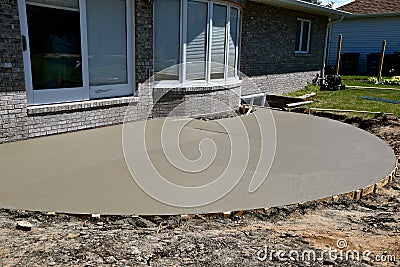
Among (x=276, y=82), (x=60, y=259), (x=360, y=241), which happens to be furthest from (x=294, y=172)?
(x=276, y=82)

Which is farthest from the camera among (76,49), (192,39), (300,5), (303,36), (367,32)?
(367,32)

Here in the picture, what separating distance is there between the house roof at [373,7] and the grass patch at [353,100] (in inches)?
464

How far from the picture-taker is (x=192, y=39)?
762 cm

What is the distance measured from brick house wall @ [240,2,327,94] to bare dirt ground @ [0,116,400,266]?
7.72 m

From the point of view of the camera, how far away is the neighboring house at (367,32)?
22.4 metres

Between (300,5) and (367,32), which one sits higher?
(367,32)

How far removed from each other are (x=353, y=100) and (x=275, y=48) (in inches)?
121

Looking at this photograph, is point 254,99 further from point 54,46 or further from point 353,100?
point 54,46

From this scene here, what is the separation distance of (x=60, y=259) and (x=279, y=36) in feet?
35.9

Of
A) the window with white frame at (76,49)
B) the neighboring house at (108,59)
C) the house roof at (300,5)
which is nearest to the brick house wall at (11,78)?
the neighboring house at (108,59)

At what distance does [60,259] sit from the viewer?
2438mm

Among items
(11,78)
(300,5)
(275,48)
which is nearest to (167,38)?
(11,78)

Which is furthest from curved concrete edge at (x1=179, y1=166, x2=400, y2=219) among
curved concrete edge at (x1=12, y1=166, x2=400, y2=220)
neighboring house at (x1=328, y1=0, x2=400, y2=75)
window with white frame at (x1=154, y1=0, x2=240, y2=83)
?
neighboring house at (x1=328, y1=0, x2=400, y2=75)

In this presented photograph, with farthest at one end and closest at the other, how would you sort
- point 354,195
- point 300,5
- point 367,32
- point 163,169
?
point 367,32 → point 300,5 → point 163,169 → point 354,195
